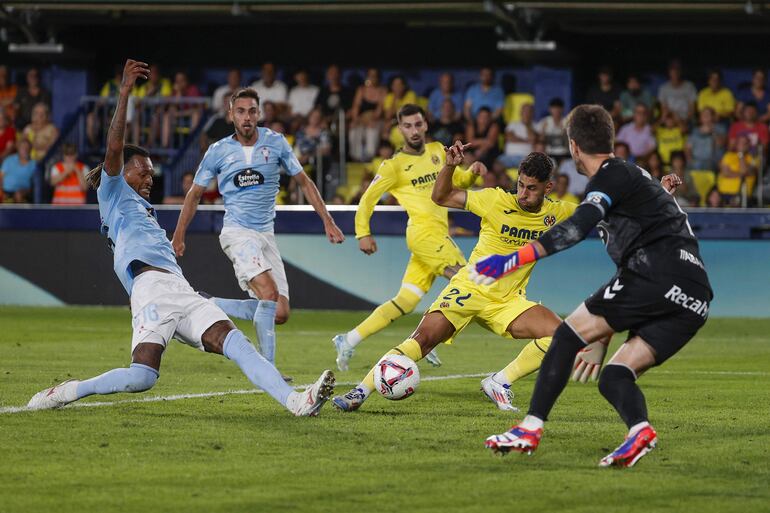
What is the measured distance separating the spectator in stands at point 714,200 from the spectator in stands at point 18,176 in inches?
421

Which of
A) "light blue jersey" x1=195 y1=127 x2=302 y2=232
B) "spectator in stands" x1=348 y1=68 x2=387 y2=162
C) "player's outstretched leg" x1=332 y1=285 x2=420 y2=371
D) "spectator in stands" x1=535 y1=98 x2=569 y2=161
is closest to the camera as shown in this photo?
"light blue jersey" x1=195 y1=127 x2=302 y2=232

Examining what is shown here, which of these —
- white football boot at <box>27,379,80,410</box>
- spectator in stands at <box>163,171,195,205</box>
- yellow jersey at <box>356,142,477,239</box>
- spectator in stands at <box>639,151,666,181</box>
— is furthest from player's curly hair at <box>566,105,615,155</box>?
spectator in stands at <box>163,171,195,205</box>

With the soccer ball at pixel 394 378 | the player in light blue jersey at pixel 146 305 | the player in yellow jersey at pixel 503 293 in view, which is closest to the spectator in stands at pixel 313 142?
the player in yellow jersey at pixel 503 293

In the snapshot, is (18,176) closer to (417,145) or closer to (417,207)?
(417,207)

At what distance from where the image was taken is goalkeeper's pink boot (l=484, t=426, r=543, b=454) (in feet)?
22.2

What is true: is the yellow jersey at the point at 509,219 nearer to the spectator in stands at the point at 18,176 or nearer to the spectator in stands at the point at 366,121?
the spectator in stands at the point at 366,121

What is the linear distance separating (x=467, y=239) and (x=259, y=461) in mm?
12590

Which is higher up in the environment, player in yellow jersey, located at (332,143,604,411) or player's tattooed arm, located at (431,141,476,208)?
player's tattooed arm, located at (431,141,476,208)

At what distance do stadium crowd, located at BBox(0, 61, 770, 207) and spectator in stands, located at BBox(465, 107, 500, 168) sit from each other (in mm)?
21

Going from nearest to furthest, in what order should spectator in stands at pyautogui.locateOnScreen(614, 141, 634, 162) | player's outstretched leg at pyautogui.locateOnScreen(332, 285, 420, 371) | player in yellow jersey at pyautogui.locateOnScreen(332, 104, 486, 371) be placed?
1. player's outstretched leg at pyautogui.locateOnScreen(332, 285, 420, 371)
2. player in yellow jersey at pyautogui.locateOnScreen(332, 104, 486, 371)
3. spectator in stands at pyautogui.locateOnScreen(614, 141, 634, 162)

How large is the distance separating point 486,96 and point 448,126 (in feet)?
5.02

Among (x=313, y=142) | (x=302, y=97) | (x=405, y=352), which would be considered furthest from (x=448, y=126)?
(x=405, y=352)

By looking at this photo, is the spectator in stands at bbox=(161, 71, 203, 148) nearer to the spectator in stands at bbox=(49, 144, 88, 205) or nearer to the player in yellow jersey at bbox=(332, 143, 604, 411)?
the spectator in stands at bbox=(49, 144, 88, 205)

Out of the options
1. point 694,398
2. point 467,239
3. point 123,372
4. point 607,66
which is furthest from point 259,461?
point 607,66
